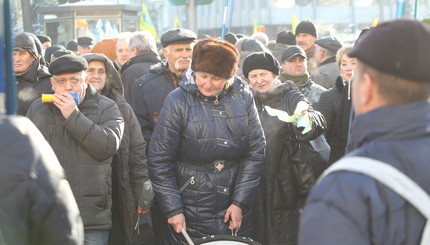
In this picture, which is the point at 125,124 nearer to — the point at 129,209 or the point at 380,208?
the point at 129,209

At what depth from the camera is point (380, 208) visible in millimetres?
2273

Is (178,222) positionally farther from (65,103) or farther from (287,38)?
(287,38)

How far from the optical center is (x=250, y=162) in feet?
17.4

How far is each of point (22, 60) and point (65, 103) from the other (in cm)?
197

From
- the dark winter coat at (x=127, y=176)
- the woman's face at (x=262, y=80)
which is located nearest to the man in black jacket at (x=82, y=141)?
the dark winter coat at (x=127, y=176)

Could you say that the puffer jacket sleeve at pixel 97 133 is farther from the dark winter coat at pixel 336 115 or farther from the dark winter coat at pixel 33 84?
the dark winter coat at pixel 336 115

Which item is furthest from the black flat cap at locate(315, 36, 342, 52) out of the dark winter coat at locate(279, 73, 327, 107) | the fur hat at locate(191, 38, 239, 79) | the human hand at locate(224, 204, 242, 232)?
the human hand at locate(224, 204, 242, 232)

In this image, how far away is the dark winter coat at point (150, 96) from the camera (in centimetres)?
648

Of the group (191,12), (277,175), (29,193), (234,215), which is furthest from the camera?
(191,12)

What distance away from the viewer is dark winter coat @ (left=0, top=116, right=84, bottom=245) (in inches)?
97.1

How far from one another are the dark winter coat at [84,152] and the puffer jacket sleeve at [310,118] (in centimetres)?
132

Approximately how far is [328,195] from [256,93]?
3.81 m

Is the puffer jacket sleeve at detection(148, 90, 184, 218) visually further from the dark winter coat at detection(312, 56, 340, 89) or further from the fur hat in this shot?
the dark winter coat at detection(312, 56, 340, 89)

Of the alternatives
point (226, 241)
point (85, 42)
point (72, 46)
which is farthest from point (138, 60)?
point (72, 46)
